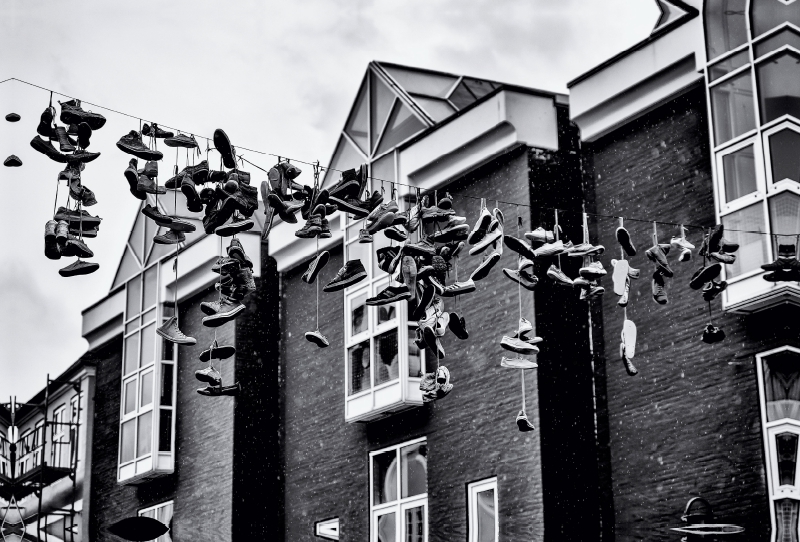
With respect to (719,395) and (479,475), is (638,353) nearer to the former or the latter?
Answer: (719,395)

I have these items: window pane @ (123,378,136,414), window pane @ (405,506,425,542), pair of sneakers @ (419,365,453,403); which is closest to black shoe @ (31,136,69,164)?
pair of sneakers @ (419,365,453,403)

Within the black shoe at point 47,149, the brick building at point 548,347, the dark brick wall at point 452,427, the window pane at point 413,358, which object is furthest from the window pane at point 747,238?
the black shoe at point 47,149

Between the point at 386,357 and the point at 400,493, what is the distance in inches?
72.1

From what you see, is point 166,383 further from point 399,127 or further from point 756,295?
point 756,295

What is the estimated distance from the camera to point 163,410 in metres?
21.5

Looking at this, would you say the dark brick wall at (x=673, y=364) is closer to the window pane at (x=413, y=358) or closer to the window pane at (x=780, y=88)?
the window pane at (x=780, y=88)

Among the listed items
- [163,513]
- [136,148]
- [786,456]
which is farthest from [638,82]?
[163,513]

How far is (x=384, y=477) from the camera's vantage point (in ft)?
56.0

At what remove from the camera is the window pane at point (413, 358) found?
16.2 meters

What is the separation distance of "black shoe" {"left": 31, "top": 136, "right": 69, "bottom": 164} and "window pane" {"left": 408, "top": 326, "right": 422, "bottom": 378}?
744 centimetres

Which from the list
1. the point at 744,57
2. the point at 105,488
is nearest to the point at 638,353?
the point at 744,57

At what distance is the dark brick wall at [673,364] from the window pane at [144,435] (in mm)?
9563

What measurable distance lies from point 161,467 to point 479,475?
764 cm

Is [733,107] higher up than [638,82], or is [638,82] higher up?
[638,82]
